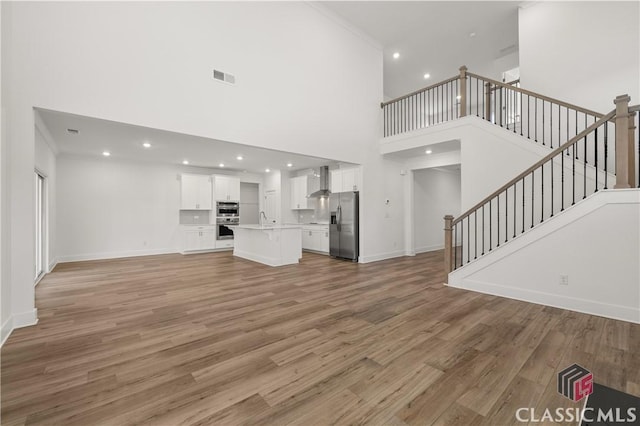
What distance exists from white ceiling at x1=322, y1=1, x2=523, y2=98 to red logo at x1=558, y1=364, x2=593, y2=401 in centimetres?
693

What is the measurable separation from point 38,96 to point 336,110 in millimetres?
5020

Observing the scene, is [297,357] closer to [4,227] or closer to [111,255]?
[4,227]

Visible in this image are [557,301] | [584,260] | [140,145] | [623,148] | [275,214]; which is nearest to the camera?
[623,148]

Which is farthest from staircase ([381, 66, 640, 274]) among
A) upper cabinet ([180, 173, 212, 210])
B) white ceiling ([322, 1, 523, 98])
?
upper cabinet ([180, 173, 212, 210])

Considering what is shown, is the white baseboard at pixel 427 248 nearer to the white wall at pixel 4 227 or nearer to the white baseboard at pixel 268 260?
the white baseboard at pixel 268 260

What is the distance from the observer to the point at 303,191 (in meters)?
8.84

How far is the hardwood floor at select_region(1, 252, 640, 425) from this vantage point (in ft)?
5.48

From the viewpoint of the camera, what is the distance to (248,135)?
484 centimetres

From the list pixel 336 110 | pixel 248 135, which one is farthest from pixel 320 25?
pixel 248 135

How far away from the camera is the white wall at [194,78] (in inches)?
119

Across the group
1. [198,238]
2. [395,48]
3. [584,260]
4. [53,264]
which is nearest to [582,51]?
[395,48]

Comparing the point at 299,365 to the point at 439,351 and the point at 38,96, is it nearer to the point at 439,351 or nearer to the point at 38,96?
the point at 439,351

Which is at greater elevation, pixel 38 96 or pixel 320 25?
pixel 320 25

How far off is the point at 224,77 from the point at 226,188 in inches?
186
